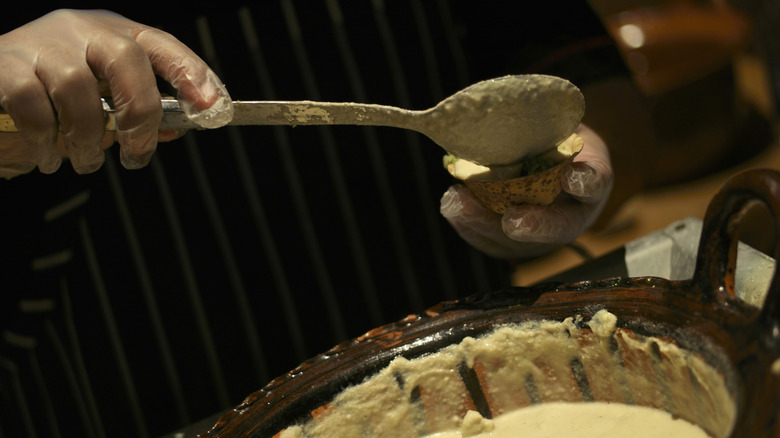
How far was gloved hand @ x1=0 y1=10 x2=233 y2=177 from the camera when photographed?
0.97 meters

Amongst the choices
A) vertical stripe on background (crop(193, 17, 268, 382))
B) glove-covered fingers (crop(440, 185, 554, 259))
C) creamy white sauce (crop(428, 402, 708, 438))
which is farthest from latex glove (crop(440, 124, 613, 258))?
vertical stripe on background (crop(193, 17, 268, 382))

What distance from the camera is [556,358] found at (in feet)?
3.56

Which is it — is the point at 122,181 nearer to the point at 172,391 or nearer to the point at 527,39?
the point at 172,391

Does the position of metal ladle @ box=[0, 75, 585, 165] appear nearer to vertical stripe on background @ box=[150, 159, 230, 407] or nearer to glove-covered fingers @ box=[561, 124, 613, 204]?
Answer: glove-covered fingers @ box=[561, 124, 613, 204]

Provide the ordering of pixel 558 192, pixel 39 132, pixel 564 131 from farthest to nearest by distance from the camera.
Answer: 1. pixel 558 192
2. pixel 564 131
3. pixel 39 132

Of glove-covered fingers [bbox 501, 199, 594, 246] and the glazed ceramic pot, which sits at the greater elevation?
glove-covered fingers [bbox 501, 199, 594, 246]

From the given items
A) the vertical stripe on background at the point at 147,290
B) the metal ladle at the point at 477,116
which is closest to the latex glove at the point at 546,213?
the metal ladle at the point at 477,116

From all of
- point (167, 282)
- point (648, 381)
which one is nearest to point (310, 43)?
point (167, 282)

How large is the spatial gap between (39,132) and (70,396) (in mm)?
930

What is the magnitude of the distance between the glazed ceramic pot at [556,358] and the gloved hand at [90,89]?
44 cm

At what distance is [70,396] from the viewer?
1670mm

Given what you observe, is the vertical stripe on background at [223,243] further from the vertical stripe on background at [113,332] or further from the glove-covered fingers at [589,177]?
the glove-covered fingers at [589,177]

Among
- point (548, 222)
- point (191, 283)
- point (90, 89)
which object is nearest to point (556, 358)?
point (548, 222)

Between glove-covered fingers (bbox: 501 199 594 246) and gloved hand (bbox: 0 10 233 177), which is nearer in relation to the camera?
gloved hand (bbox: 0 10 233 177)
